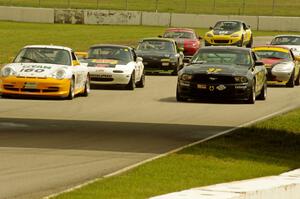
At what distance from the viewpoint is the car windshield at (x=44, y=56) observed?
28.0 m

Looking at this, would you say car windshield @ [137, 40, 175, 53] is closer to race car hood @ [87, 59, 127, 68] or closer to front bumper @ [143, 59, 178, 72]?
front bumper @ [143, 59, 178, 72]

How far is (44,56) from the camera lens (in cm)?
2825

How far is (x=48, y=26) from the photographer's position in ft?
243

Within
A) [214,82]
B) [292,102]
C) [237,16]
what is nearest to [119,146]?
[214,82]

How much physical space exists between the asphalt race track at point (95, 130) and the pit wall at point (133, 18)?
4641 centimetres

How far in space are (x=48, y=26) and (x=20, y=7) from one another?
669 cm

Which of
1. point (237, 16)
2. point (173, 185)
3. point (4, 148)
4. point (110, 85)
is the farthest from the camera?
point (237, 16)

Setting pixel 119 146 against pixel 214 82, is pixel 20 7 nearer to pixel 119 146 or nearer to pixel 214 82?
pixel 214 82

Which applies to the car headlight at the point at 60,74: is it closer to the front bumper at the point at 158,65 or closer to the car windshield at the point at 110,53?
the car windshield at the point at 110,53

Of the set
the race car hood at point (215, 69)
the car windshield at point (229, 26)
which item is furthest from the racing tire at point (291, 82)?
the car windshield at point (229, 26)

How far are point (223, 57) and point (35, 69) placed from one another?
16.3 feet

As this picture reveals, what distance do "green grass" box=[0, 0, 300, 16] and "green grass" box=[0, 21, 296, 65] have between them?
8842 mm

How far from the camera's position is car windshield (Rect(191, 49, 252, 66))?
28927 mm

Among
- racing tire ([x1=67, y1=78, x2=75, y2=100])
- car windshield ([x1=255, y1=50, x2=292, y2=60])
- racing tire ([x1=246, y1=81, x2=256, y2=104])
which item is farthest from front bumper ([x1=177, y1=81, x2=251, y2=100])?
car windshield ([x1=255, y1=50, x2=292, y2=60])
